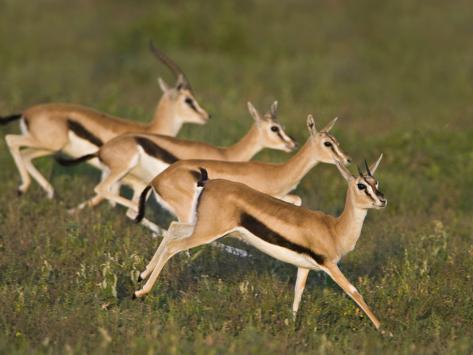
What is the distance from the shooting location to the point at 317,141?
8164 millimetres

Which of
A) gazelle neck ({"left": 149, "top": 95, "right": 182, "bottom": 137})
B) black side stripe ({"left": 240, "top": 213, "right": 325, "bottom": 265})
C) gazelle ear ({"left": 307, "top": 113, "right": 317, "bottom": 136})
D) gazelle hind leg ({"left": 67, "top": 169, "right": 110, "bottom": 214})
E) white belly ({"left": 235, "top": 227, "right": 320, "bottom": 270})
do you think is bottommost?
gazelle hind leg ({"left": 67, "top": 169, "right": 110, "bottom": 214})

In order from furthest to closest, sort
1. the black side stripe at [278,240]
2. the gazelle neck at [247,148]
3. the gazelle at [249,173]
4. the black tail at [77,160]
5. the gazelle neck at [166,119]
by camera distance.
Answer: the gazelle neck at [166,119], the gazelle neck at [247,148], the black tail at [77,160], the gazelle at [249,173], the black side stripe at [278,240]

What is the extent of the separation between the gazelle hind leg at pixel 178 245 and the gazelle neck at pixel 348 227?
2.61 feet

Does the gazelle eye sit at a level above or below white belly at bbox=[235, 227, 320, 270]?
below

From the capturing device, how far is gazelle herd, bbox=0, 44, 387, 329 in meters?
6.52

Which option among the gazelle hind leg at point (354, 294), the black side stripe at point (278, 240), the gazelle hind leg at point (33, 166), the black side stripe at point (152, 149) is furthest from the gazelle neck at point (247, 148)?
the gazelle hind leg at point (354, 294)

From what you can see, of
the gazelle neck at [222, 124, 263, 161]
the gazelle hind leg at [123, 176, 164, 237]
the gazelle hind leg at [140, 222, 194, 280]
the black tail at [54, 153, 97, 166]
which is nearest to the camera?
the gazelle hind leg at [140, 222, 194, 280]

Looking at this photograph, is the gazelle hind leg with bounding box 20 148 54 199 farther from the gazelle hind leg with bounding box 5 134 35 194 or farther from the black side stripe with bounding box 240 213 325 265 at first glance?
the black side stripe with bounding box 240 213 325 265

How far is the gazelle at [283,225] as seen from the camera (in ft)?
21.3

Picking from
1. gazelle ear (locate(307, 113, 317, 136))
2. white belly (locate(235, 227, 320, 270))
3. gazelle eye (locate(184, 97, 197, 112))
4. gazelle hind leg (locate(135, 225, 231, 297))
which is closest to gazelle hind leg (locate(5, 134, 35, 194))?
gazelle eye (locate(184, 97, 197, 112))

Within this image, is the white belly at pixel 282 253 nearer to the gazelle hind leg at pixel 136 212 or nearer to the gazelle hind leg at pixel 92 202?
the gazelle hind leg at pixel 136 212

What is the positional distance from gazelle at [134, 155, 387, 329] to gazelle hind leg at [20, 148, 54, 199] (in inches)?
134

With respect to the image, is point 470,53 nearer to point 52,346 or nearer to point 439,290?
point 439,290

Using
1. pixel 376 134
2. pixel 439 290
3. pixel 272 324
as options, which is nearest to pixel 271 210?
pixel 272 324
